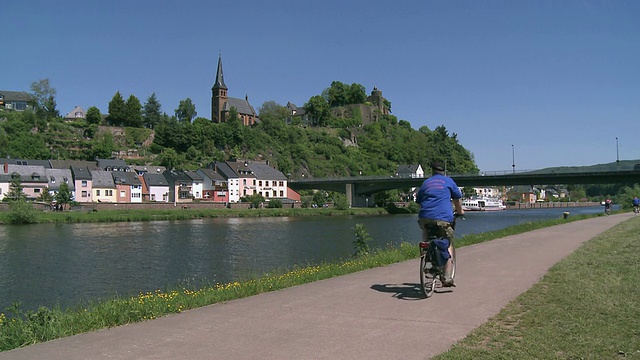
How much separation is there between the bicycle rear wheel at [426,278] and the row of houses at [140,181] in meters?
76.4

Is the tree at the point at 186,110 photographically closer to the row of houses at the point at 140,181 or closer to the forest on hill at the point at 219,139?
the forest on hill at the point at 219,139

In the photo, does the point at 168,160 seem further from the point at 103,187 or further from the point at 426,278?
the point at 426,278

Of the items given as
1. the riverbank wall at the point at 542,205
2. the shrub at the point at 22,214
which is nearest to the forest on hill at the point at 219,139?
the riverbank wall at the point at 542,205

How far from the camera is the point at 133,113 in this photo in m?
114

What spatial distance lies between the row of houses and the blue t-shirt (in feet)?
250

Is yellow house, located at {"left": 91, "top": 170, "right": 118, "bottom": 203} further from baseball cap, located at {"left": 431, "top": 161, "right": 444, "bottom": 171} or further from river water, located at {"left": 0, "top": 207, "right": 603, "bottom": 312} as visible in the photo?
baseball cap, located at {"left": 431, "top": 161, "right": 444, "bottom": 171}

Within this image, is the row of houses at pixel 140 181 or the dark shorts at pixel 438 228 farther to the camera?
the row of houses at pixel 140 181

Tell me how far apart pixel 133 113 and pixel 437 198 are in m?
114

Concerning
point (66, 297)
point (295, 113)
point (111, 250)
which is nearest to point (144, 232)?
point (111, 250)

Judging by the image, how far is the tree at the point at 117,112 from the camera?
111938mm

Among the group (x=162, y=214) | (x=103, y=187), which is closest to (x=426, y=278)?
(x=162, y=214)

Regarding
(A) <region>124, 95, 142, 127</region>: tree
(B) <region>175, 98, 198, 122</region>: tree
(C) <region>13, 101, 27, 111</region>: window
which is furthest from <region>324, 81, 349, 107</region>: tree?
(C) <region>13, 101, 27, 111</region>: window

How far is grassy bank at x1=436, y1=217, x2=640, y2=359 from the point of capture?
5.28 metres

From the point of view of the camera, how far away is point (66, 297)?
18.5 meters
